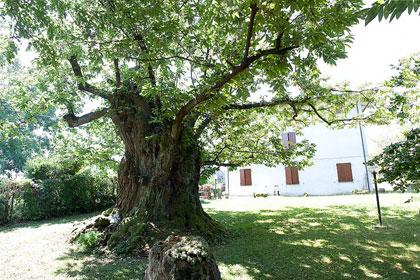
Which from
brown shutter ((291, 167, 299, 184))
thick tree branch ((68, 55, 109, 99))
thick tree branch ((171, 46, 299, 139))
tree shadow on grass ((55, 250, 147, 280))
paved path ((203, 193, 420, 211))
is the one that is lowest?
tree shadow on grass ((55, 250, 147, 280))

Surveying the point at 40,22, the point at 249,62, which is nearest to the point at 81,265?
the point at 40,22

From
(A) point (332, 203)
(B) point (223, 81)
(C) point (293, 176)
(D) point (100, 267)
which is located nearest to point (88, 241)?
(D) point (100, 267)

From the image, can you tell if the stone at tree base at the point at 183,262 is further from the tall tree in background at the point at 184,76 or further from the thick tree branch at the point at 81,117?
the thick tree branch at the point at 81,117

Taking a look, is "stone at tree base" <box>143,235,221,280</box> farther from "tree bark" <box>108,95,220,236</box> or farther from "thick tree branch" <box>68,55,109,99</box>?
"thick tree branch" <box>68,55,109,99</box>

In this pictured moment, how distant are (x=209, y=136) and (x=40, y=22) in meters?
7.77

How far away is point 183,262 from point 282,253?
155 inches

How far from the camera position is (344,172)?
941 inches

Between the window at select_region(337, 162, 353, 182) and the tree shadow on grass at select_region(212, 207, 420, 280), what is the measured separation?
12.3 meters

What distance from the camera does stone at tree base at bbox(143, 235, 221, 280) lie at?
13.1ft

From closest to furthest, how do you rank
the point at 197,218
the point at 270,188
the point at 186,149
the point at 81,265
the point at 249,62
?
the point at 249,62 → the point at 81,265 → the point at 197,218 → the point at 186,149 → the point at 270,188

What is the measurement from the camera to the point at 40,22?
4.88m

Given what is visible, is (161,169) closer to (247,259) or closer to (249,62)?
(247,259)

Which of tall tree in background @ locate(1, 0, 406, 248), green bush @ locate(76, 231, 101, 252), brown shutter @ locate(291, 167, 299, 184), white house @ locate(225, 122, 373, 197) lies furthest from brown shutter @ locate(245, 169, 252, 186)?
green bush @ locate(76, 231, 101, 252)

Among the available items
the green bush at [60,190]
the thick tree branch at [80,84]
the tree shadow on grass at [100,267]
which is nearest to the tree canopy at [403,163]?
the tree shadow on grass at [100,267]
